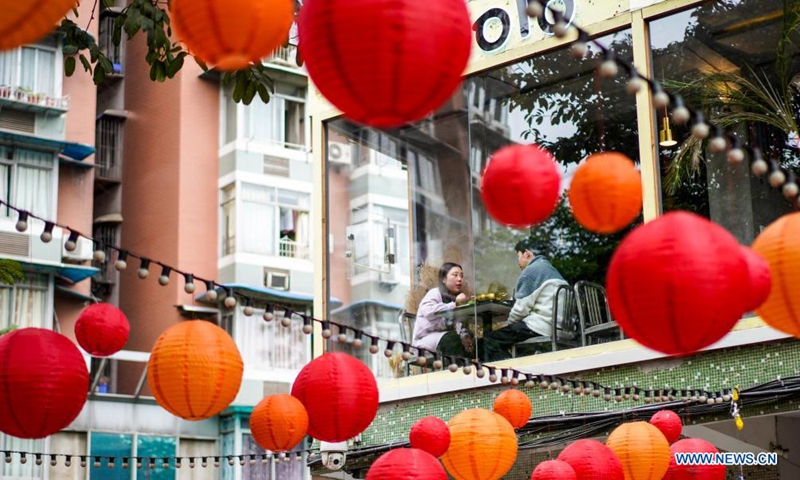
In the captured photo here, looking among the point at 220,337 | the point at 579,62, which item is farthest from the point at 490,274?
the point at 220,337

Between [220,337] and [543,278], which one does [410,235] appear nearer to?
[543,278]

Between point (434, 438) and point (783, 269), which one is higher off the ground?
point (783, 269)

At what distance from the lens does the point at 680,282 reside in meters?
5.11

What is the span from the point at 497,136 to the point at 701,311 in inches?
306

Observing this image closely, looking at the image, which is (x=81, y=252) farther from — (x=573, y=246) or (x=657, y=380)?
(x=657, y=380)

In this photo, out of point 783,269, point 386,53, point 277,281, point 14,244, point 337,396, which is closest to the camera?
point 386,53

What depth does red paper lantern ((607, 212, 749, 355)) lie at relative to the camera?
5.12 meters

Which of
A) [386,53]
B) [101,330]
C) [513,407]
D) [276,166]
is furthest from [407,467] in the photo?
[276,166]

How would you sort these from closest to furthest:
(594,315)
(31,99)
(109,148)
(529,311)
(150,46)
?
(150,46) < (594,315) < (529,311) < (31,99) < (109,148)

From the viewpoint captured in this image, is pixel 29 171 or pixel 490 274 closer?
pixel 490 274

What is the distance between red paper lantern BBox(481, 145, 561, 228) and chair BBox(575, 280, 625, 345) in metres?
4.54

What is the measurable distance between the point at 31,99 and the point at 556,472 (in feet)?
62.7

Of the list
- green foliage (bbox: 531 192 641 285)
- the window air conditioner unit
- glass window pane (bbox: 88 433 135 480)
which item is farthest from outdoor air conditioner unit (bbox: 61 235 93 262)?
green foliage (bbox: 531 192 641 285)

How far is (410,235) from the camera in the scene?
44.1 ft
